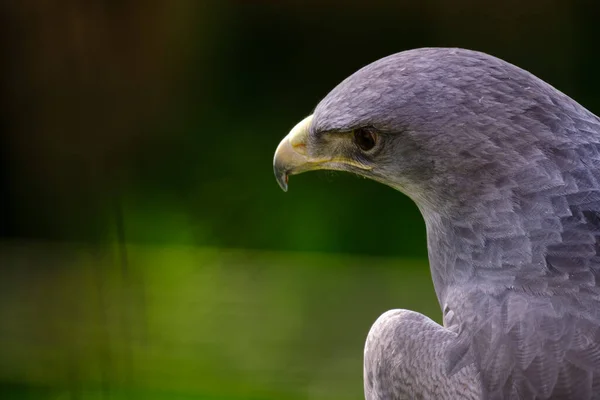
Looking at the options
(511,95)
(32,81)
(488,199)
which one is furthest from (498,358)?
(32,81)

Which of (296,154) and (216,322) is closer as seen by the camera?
(296,154)

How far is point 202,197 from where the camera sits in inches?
142

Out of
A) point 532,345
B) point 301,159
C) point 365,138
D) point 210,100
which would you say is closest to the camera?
point 532,345

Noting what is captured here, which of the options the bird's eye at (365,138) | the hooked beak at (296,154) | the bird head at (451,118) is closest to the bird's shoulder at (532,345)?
the bird head at (451,118)

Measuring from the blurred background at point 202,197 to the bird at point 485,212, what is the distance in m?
1.90

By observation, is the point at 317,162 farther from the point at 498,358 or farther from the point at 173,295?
the point at 173,295

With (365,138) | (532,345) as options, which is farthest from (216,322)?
(532,345)

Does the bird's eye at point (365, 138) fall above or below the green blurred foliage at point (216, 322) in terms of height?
above

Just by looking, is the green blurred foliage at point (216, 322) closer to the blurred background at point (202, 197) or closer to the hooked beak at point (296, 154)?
the blurred background at point (202, 197)

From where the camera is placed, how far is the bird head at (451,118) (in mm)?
1427

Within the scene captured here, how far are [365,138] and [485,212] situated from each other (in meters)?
0.25

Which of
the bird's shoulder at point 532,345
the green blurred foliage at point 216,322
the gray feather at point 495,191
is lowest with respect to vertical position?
the green blurred foliage at point 216,322

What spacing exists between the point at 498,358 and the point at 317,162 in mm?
527

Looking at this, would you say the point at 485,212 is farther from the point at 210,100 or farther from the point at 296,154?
the point at 210,100
